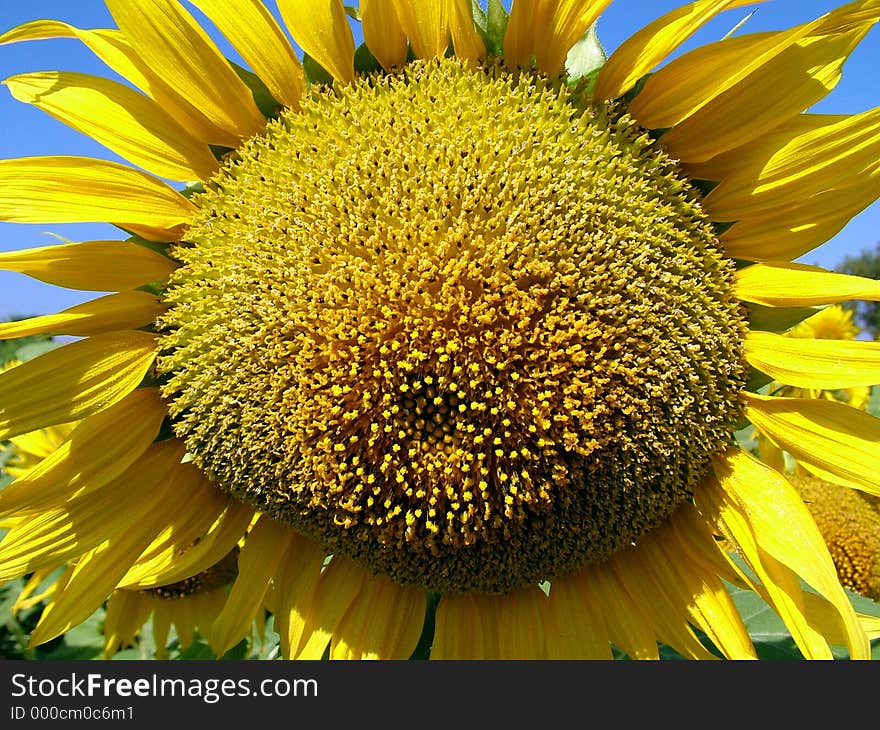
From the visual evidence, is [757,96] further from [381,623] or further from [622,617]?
[381,623]

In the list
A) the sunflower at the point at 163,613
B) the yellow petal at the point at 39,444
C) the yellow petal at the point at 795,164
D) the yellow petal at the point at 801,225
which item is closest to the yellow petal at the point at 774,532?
the yellow petal at the point at 801,225

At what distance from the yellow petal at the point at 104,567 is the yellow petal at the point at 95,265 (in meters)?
0.61

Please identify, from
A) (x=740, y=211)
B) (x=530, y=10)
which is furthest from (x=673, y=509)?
Result: (x=530, y=10)

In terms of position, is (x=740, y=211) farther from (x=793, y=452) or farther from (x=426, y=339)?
(x=426, y=339)

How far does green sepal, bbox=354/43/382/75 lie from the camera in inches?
72.8

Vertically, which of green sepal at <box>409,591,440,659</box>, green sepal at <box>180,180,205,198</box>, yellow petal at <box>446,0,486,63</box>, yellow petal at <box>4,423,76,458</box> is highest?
yellow petal at <box>446,0,486,63</box>

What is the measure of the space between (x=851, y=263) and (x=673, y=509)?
56.2 m

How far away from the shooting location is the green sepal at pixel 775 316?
1849 mm

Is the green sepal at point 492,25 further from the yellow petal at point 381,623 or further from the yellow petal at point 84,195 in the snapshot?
the yellow petal at point 381,623

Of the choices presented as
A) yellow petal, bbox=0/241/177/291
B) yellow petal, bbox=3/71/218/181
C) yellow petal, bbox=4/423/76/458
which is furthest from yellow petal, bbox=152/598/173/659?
yellow petal, bbox=3/71/218/181

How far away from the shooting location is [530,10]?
1738mm

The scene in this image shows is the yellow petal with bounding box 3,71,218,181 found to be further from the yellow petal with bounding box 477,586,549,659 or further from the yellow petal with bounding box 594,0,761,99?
the yellow petal with bounding box 477,586,549,659

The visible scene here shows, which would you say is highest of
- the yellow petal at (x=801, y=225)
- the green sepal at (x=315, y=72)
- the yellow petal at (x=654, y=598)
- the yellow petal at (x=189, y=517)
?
the green sepal at (x=315, y=72)

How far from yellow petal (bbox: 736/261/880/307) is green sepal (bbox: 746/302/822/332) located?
0.03 metres
